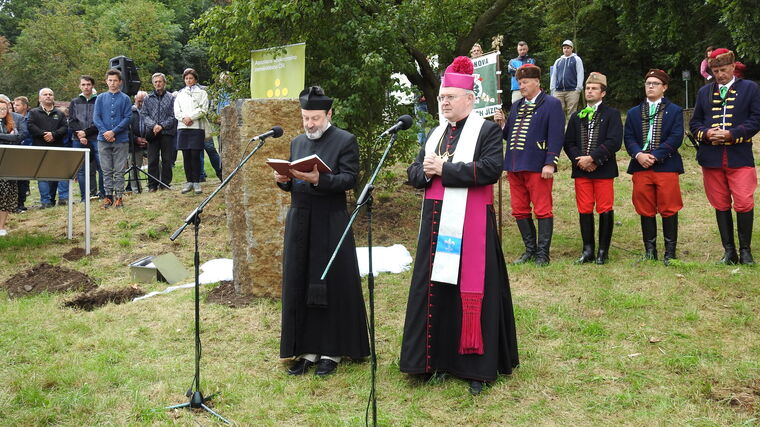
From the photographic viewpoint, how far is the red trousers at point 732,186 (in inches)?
299

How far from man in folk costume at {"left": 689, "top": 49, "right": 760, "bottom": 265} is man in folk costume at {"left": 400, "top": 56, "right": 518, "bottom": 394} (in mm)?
3749

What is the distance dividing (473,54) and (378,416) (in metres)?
8.49

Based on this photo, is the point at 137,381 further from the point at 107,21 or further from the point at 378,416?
the point at 107,21

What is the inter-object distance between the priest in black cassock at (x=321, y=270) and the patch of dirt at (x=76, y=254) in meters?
5.50

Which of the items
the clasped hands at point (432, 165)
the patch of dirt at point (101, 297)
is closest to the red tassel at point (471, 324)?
the clasped hands at point (432, 165)

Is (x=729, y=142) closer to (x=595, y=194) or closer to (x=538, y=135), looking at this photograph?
(x=595, y=194)

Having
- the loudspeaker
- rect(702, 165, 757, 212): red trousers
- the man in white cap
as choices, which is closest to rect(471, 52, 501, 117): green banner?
rect(702, 165, 757, 212): red trousers

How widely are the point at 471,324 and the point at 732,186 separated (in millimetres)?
4353

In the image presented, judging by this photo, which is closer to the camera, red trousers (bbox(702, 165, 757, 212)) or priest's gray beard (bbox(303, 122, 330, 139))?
priest's gray beard (bbox(303, 122, 330, 139))

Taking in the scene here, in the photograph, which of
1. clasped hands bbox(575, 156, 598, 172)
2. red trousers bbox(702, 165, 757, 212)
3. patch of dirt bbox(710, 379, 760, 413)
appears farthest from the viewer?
clasped hands bbox(575, 156, 598, 172)

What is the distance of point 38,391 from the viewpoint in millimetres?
5152

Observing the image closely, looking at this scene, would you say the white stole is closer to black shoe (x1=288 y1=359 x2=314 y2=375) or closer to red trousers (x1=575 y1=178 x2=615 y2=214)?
black shoe (x1=288 y1=359 x2=314 y2=375)

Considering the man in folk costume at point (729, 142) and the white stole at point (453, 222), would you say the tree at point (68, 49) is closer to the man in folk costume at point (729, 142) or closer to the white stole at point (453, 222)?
the man in folk costume at point (729, 142)

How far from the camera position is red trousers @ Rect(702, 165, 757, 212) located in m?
7.60
